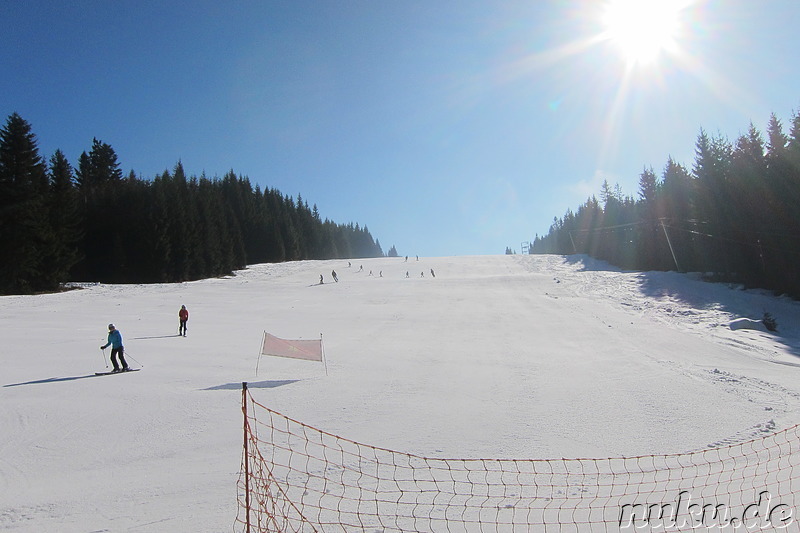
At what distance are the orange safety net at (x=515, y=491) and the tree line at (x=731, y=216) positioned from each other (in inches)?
1162

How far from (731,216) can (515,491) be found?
38100 millimetres

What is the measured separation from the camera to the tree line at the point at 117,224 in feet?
114

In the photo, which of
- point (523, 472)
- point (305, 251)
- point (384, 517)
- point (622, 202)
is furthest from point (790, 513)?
point (305, 251)

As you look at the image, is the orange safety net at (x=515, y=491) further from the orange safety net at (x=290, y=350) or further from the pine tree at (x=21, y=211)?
the pine tree at (x=21, y=211)

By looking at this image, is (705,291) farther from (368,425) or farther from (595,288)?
(368,425)

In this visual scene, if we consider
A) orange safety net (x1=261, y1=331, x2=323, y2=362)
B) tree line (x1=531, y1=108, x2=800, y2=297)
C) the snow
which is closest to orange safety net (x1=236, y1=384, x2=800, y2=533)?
the snow

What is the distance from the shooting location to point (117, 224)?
2037 inches

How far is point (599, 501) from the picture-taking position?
561cm

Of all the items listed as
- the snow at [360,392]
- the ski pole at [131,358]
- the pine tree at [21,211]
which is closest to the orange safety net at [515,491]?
the snow at [360,392]

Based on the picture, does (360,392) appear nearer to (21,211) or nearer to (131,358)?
(131,358)

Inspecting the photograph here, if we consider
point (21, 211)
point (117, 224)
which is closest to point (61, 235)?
point (21, 211)

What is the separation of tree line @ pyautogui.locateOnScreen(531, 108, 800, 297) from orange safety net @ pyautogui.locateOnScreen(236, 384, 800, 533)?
96.8 feet

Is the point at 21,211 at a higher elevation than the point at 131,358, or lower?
higher

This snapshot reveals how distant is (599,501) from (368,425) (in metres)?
4.49
